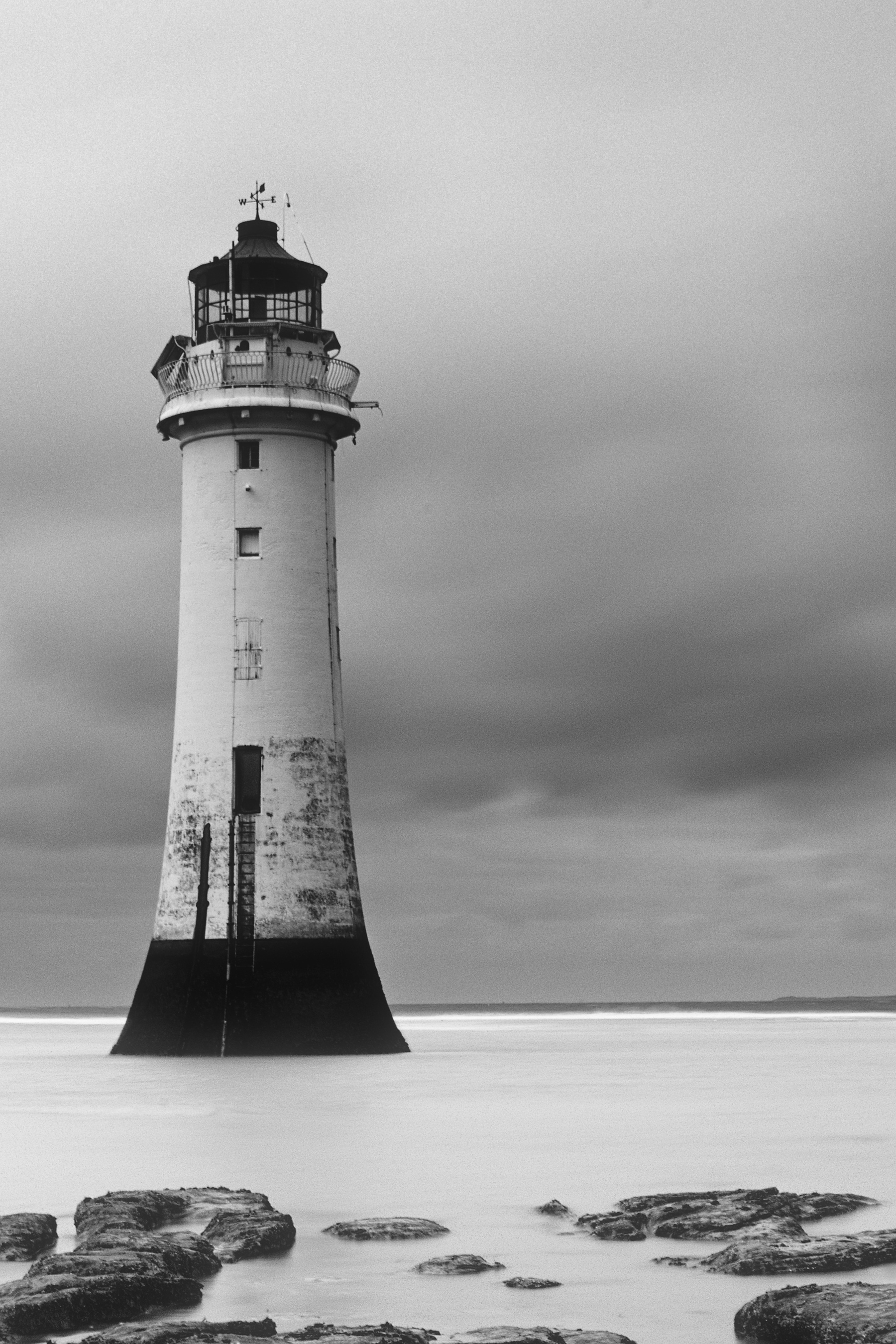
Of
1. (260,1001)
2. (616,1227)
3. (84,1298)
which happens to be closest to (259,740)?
(260,1001)

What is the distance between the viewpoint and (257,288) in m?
32.3

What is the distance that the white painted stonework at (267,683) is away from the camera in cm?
2975

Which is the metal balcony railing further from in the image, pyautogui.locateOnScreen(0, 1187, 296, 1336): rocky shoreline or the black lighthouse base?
pyautogui.locateOnScreen(0, 1187, 296, 1336): rocky shoreline

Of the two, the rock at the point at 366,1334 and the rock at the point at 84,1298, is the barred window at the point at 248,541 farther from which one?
the rock at the point at 366,1334

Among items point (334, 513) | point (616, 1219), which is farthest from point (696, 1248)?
point (334, 513)

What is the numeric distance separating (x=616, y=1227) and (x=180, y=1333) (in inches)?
172

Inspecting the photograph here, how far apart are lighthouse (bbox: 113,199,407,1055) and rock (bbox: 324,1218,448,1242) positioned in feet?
56.2

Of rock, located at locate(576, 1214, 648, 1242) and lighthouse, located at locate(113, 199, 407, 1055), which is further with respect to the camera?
lighthouse, located at locate(113, 199, 407, 1055)

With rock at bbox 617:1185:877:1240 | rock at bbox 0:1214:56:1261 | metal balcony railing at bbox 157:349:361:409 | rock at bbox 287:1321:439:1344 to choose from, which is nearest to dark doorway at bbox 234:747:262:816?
metal balcony railing at bbox 157:349:361:409

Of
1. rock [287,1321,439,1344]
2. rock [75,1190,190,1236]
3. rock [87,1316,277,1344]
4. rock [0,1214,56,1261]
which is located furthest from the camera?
rock [75,1190,190,1236]

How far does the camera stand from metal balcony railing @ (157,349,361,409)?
30719 millimetres

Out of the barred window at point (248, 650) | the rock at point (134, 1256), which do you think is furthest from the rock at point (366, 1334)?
the barred window at point (248, 650)

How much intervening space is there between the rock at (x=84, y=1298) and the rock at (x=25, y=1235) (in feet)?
4.77

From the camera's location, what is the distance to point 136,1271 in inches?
366
